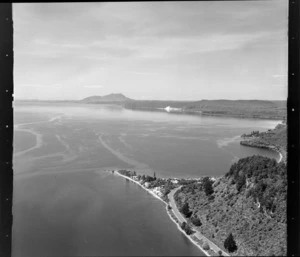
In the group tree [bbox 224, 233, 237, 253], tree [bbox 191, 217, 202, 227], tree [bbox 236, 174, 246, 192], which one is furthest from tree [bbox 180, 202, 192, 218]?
tree [bbox 224, 233, 237, 253]

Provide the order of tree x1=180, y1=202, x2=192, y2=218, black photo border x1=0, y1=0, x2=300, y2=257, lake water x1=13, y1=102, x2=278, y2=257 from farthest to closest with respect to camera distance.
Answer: tree x1=180, y1=202, x2=192, y2=218 → lake water x1=13, y1=102, x2=278, y2=257 → black photo border x1=0, y1=0, x2=300, y2=257

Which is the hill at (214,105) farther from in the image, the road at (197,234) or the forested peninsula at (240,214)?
the road at (197,234)

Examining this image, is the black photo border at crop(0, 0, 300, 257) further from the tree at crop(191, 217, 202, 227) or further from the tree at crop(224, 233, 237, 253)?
the tree at crop(191, 217, 202, 227)

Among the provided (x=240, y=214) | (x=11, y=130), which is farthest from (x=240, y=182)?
(x=11, y=130)

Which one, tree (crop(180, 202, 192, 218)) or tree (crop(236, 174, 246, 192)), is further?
tree (crop(236, 174, 246, 192))

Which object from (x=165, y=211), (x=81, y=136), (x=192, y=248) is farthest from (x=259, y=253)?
(x=81, y=136)
